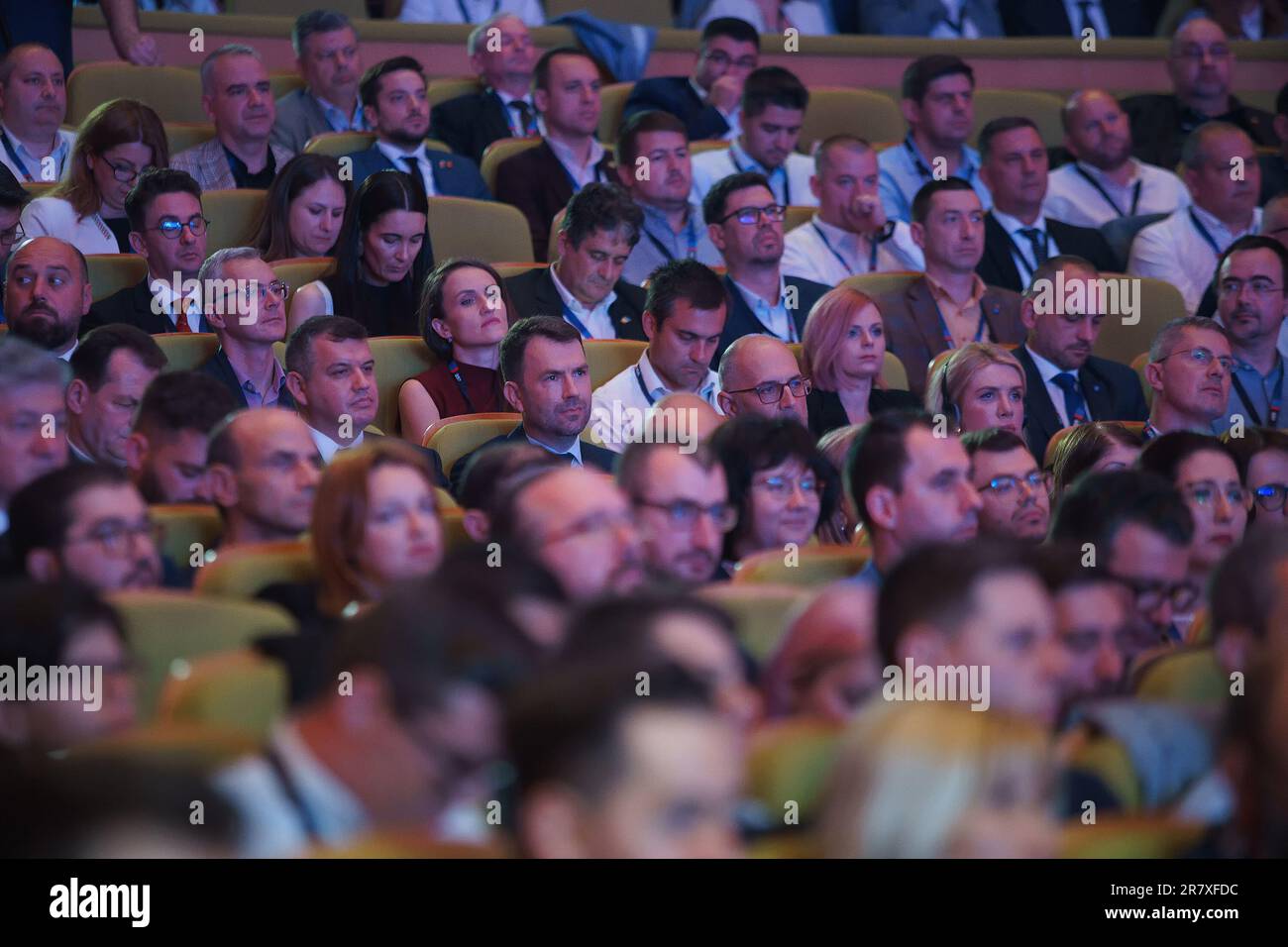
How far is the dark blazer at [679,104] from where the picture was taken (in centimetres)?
447

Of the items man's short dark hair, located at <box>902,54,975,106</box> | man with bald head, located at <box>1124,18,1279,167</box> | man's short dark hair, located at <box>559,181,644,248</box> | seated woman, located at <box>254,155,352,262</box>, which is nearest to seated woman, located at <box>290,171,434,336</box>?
seated woman, located at <box>254,155,352,262</box>

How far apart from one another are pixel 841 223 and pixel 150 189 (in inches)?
61.8

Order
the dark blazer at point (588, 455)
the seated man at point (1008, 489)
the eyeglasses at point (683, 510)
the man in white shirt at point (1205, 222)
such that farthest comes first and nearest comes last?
the man in white shirt at point (1205, 222), the dark blazer at point (588, 455), the seated man at point (1008, 489), the eyeglasses at point (683, 510)

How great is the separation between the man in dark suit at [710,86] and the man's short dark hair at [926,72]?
0.43 m

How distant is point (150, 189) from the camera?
3.34 metres

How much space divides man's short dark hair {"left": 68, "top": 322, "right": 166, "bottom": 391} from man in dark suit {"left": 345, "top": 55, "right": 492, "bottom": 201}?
1.09 meters

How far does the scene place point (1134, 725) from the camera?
1737 millimetres

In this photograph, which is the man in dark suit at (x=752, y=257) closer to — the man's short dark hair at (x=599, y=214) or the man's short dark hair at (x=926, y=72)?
the man's short dark hair at (x=599, y=214)

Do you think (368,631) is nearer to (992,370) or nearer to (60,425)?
(60,425)

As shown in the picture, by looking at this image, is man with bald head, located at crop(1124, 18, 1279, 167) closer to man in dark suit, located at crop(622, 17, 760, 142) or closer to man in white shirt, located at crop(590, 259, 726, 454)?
man in dark suit, located at crop(622, 17, 760, 142)

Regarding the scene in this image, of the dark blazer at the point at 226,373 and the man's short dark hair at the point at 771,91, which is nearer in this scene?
the dark blazer at the point at 226,373

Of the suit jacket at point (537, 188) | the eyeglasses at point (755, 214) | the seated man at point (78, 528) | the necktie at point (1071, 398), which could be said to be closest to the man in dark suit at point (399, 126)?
the suit jacket at point (537, 188)

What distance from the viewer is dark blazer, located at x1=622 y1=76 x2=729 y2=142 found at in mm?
4469

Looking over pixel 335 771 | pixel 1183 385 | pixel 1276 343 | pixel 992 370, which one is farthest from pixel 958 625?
pixel 1276 343
